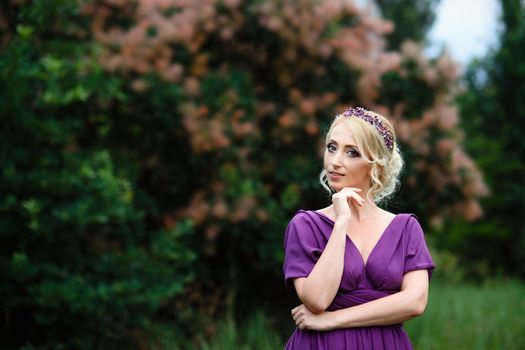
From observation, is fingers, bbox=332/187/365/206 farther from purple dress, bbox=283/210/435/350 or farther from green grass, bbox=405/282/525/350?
green grass, bbox=405/282/525/350

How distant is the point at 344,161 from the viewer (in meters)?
2.41

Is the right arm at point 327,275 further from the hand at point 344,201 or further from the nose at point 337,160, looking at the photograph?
the nose at point 337,160

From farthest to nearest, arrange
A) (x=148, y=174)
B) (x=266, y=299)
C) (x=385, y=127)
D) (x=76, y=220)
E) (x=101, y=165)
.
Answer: (x=266, y=299) < (x=148, y=174) < (x=101, y=165) < (x=76, y=220) < (x=385, y=127)

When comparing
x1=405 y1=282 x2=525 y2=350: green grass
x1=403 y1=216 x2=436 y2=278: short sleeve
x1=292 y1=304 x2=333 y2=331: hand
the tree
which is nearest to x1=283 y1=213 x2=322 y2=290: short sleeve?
x1=292 y1=304 x2=333 y2=331: hand

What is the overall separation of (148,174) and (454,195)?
3.68 meters

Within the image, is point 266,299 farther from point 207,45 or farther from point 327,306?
point 327,306

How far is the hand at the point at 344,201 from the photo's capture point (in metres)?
2.32

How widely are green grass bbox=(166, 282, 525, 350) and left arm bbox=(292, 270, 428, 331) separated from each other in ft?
9.22

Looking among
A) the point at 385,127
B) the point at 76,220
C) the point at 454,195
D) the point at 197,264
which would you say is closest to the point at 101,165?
the point at 76,220

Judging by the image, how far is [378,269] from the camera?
2.34m

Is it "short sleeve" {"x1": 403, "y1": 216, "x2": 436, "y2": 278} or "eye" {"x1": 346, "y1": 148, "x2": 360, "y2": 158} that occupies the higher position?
"eye" {"x1": 346, "y1": 148, "x2": 360, "y2": 158}

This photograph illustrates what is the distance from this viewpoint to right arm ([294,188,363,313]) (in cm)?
223

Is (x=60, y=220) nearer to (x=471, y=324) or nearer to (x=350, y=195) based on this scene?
(x=350, y=195)

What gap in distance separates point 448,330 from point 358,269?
14.0 feet
